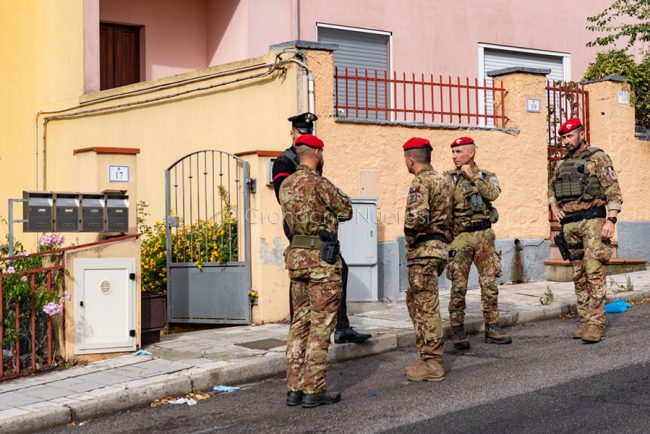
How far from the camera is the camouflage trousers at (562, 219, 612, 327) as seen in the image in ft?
28.2

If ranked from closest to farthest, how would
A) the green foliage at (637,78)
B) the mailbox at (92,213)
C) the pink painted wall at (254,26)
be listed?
1. the mailbox at (92,213)
2. the green foliage at (637,78)
3. the pink painted wall at (254,26)

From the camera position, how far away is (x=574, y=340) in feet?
28.9

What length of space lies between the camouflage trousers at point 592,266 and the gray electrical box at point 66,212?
16.1 ft

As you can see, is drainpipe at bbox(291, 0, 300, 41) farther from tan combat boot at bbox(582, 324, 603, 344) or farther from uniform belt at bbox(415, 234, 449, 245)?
uniform belt at bbox(415, 234, 449, 245)

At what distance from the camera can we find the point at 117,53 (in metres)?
16.9

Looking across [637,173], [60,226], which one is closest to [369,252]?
[60,226]

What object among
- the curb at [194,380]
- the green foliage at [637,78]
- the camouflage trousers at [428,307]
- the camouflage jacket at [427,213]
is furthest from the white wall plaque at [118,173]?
the green foliage at [637,78]

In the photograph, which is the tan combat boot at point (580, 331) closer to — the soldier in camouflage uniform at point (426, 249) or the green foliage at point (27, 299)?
the soldier in camouflage uniform at point (426, 249)

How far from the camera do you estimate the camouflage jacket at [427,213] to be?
23.5ft

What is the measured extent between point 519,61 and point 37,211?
13.0 m

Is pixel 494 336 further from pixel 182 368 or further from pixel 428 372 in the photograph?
pixel 182 368

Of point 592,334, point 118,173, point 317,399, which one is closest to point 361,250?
point 118,173

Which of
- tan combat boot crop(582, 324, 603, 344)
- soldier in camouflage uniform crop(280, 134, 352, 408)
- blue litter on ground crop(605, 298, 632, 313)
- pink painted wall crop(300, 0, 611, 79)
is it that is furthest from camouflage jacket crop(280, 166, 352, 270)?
pink painted wall crop(300, 0, 611, 79)

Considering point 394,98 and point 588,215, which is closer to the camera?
point 588,215
